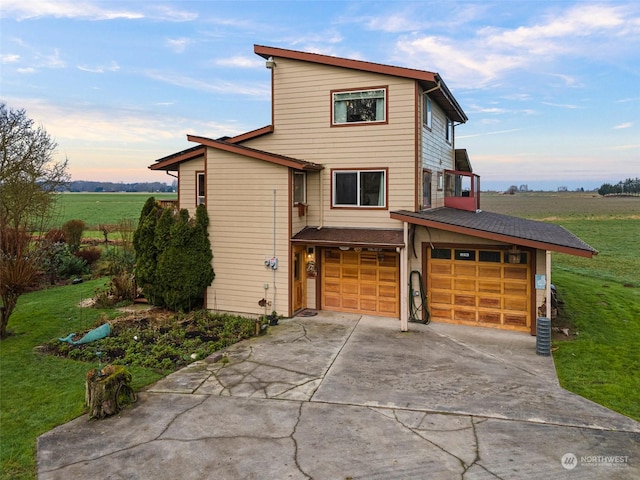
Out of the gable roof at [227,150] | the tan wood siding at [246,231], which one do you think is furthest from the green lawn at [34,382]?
the gable roof at [227,150]

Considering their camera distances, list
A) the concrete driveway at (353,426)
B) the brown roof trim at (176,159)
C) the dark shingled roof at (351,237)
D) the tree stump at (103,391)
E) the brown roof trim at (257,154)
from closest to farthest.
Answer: the concrete driveway at (353,426), the tree stump at (103,391), the dark shingled roof at (351,237), the brown roof trim at (257,154), the brown roof trim at (176,159)

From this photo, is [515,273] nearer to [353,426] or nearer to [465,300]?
[465,300]

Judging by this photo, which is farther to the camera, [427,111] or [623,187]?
[623,187]

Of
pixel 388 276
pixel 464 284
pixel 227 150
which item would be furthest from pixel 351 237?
pixel 227 150

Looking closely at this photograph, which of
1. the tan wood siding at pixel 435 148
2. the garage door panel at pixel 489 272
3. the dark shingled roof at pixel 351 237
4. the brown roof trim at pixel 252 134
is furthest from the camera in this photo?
the brown roof trim at pixel 252 134

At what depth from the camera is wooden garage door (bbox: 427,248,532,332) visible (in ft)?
39.5

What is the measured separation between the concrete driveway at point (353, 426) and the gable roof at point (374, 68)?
8369 millimetres

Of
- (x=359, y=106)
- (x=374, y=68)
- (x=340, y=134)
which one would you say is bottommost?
(x=340, y=134)

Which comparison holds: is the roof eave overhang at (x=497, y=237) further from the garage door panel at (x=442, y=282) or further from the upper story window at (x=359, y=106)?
the upper story window at (x=359, y=106)

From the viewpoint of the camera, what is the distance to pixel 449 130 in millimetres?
18500

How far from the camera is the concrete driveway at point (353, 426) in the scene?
18.1 feet

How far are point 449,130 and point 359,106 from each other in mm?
6722

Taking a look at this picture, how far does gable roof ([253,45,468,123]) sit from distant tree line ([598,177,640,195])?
13044 cm

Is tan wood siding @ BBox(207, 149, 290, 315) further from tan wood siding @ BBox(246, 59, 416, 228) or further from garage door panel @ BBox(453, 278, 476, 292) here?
garage door panel @ BBox(453, 278, 476, 292)
